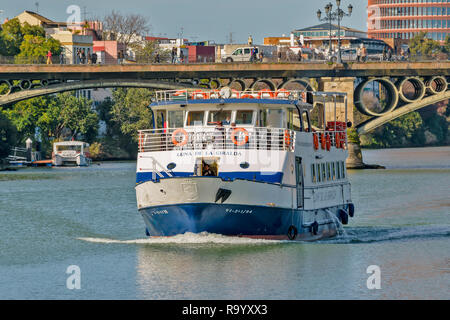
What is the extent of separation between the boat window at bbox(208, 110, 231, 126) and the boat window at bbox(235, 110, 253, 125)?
0.30 meters

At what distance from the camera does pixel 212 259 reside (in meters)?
36.1

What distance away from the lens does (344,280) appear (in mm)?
33281

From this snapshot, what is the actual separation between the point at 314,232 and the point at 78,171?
58.0m

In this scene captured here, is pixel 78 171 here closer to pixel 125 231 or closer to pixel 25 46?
pixel 25 46

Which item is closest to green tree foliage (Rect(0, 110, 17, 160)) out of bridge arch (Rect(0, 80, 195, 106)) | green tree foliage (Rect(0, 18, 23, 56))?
bridge arch (Rect(0, 80, 195, 106))

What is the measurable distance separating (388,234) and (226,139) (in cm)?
899

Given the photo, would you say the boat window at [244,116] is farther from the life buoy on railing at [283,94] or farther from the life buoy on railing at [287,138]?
the life buoy on railing at [287,138]

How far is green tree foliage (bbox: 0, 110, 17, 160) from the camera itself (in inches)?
4131

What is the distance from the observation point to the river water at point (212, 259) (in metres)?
32.0

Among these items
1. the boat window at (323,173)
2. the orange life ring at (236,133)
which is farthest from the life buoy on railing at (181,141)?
the boat window at (323,173)

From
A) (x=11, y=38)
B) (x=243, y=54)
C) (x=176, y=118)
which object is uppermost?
(x=11, y=38)

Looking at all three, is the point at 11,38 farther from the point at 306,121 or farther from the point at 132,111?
the point at 306,121

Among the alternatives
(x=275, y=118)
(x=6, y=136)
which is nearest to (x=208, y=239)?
(x=275, y=118)

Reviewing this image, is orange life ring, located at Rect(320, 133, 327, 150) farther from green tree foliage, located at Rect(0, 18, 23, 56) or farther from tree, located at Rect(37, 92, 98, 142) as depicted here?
green tree foliage, located at Rect(0, 18, 23, 56)
